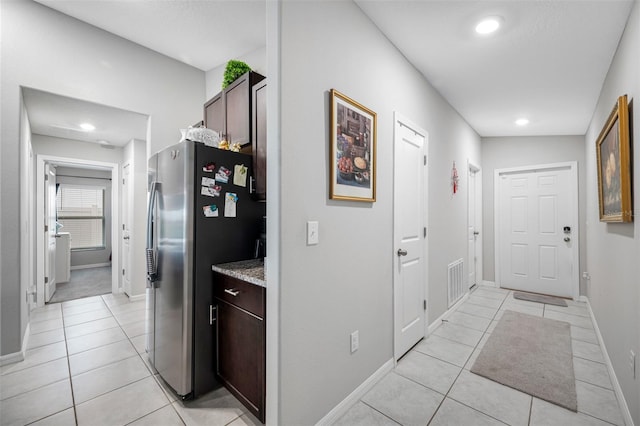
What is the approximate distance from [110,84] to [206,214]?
6.86 ft

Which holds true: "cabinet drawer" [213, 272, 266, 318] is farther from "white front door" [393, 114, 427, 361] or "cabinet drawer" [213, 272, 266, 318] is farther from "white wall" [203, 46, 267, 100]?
"white wall" [203, 46, 267, 100]

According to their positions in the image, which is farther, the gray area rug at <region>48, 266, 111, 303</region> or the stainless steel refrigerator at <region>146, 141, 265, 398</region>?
the gray area rug at <region>48, 266, 111, 303</region>

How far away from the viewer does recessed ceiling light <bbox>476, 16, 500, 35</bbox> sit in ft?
6.32

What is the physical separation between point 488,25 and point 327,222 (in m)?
1.86

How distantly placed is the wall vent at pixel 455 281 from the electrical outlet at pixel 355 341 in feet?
6.35

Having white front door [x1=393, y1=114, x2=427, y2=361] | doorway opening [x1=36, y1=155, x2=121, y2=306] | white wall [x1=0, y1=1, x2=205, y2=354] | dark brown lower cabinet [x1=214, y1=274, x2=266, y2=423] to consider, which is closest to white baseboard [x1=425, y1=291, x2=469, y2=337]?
white front door [x1=393, y1=114, x2=427, y2=361]

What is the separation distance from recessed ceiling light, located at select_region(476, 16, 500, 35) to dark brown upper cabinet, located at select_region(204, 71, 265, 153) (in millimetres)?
1658

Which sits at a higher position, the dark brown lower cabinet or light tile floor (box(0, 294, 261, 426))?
the dark brown lower cabinet

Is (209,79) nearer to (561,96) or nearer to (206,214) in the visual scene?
(206,214)

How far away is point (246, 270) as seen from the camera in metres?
1.70

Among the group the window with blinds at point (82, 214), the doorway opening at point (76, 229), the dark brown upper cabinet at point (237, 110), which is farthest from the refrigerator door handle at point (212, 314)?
the window with blinds at point (82, 214)

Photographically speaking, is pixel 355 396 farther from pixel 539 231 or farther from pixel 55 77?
pixel 539 231

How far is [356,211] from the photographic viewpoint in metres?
1.86

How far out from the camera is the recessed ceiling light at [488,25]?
1927 millimetres
